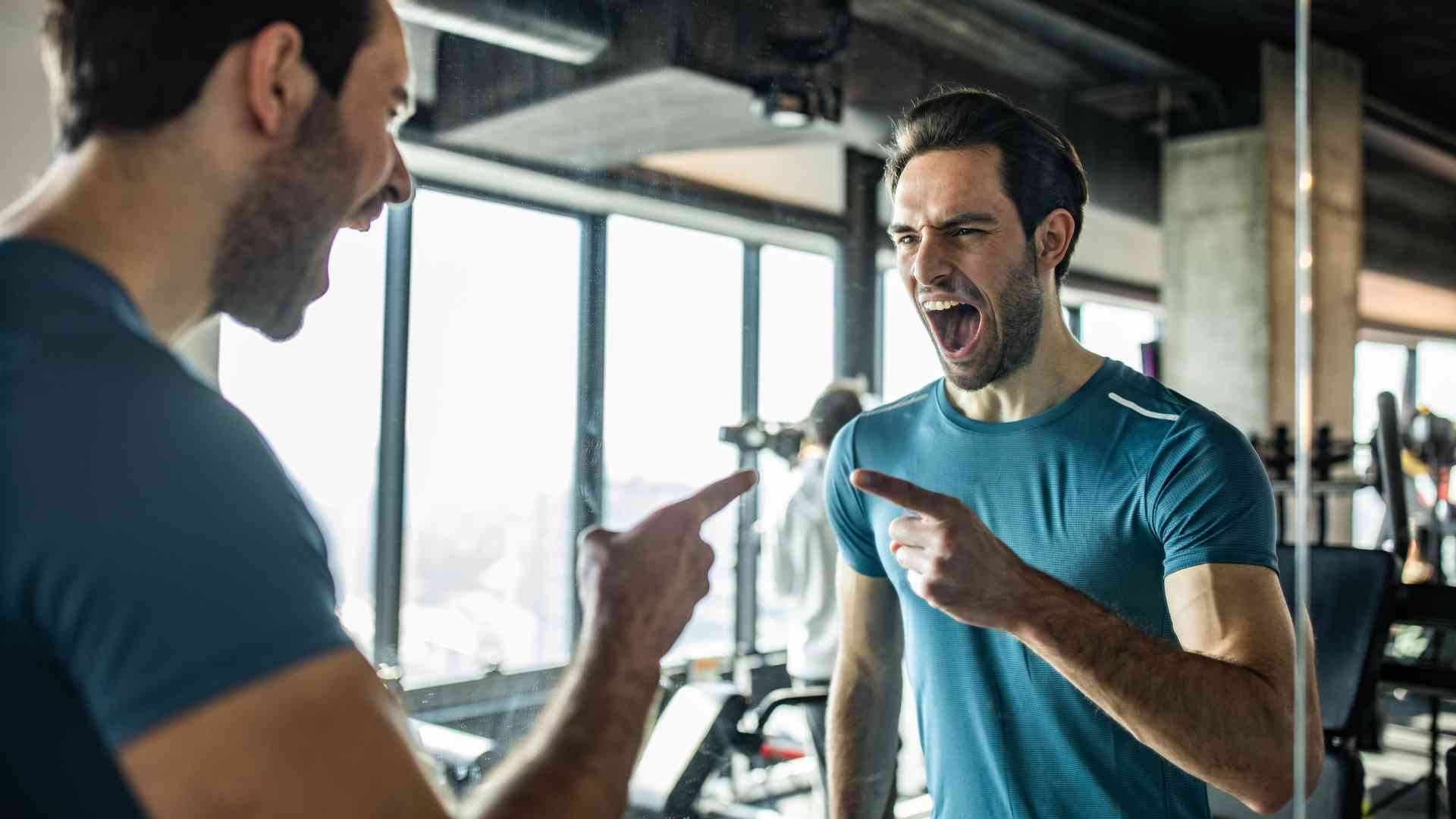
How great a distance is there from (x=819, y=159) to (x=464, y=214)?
1.41ft

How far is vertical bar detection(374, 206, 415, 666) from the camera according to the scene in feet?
4.09

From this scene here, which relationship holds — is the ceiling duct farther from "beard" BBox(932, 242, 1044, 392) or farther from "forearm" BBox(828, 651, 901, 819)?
"forearm" BBox(828, 651, 901, 819)

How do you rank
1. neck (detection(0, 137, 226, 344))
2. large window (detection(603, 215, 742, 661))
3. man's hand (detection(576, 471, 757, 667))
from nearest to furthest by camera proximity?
neck (detection(0, 137, 226, 344)) → man's hand (detection(576, 471, 757, 667)) → large window (detection(603, 215, 742, 661))

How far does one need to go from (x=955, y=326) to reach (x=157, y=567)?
799 mm

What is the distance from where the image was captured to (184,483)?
1.55ft

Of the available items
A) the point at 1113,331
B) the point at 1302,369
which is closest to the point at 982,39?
the point at 1113,331

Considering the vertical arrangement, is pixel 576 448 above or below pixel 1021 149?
below

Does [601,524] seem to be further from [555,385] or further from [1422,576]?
[1422,576]

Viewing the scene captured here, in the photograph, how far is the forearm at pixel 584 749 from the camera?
60 centimetres

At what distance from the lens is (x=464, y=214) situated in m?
1.29

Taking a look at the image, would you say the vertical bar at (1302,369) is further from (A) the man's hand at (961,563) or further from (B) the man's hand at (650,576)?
(B) the man's hand at (650,576)

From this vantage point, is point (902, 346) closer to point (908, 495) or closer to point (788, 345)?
point (788, 345)

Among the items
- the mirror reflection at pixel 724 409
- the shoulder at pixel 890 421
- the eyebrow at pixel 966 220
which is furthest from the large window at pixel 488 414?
the eyebrow at pixel 966 220

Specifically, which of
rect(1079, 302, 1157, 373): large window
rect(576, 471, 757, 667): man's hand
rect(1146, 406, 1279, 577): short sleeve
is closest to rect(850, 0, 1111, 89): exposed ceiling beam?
rect(1079, 302, 1157, 373): large window
